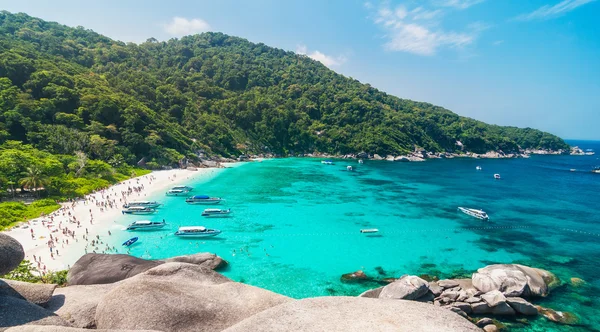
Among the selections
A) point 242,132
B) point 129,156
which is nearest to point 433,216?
point 129,156

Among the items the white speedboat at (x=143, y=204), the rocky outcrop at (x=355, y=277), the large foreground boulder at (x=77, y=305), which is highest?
the large foreground boulder at (x=77, y=305)

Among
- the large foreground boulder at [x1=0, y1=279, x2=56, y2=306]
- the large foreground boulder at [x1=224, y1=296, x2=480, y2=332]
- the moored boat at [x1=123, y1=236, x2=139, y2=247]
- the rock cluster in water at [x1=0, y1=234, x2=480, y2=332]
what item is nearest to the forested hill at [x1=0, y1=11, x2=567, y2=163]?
the moored boat at [x1=123, y1=236, x2=139, y2=247]

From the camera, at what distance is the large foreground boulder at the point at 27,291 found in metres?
11.3

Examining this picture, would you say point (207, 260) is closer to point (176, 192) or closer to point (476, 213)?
point (176, 192)

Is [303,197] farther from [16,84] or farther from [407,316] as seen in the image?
[16,84]

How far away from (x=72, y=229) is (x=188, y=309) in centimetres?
3464

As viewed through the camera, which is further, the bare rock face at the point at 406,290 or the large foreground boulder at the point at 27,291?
the bare rock face at the point at 406,290

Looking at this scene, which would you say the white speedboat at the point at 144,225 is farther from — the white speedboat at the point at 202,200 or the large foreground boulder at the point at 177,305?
the large foreground boulder at the point at 177,305

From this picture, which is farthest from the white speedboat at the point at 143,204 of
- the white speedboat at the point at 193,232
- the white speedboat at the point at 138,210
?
the white speedboat at the point at 193,232

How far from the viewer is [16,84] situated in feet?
256

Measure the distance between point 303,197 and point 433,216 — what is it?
25.4m

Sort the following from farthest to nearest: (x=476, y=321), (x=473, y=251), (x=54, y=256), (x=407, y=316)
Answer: (x=473, y=251)
(x=54, y=256)
(x=476, y=321)
(x=407, y=316)

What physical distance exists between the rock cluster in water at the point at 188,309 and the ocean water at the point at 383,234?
14.1 m

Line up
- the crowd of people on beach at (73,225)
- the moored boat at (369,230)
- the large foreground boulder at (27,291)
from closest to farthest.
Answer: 1. the large foreground boulder at (27,291)
2. the crowd of people on beach at (73,225)
3. the moored boat at (369,230)
